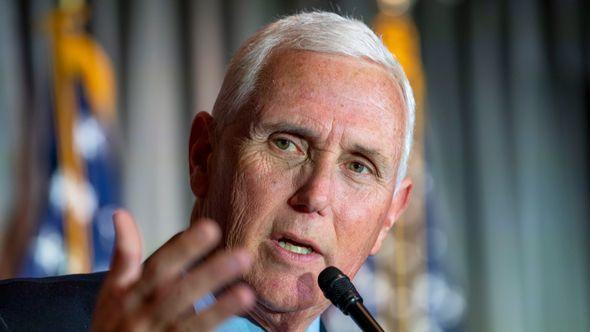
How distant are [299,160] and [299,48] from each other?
265 millimetres

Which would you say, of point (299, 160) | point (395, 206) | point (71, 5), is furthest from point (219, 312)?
point (71, 5)

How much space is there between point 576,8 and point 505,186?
1027 millimetres

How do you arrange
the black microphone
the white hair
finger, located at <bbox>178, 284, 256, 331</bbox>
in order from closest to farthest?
1. finger, located at <bbox>178, 284, 256, 331</bbox>
2. the black microphone
3. the white hair

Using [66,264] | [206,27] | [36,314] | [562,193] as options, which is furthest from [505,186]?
[36,314]

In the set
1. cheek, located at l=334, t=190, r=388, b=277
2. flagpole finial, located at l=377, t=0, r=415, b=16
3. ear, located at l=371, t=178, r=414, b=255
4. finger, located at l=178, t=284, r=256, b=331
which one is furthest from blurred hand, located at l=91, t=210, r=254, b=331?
flagpole finial, located at l=377, t=0, r=415, b=16

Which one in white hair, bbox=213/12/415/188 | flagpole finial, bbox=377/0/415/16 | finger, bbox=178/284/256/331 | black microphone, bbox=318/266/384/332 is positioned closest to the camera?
finger, bbox=178/284/256/331

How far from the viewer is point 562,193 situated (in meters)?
5.09

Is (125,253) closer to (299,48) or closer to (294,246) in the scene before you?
(294,246)

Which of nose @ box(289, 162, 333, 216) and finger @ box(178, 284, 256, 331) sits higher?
finger @ box(178, 284, 256, 331)

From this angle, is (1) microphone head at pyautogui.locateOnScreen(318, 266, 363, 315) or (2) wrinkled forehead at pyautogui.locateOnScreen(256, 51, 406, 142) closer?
(1) microphone head at pyautogui.locateOnScreen(318, 266, 363, 315)

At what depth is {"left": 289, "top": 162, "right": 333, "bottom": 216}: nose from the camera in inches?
74.2

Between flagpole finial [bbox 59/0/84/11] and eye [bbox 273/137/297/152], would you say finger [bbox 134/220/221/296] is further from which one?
flagpole finial [bbox 59/0/84/11]

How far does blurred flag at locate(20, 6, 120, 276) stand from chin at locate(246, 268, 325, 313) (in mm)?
2264

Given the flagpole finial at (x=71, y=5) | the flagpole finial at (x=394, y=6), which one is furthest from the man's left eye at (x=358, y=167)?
the flagpole finial at (x=394, y=6)
